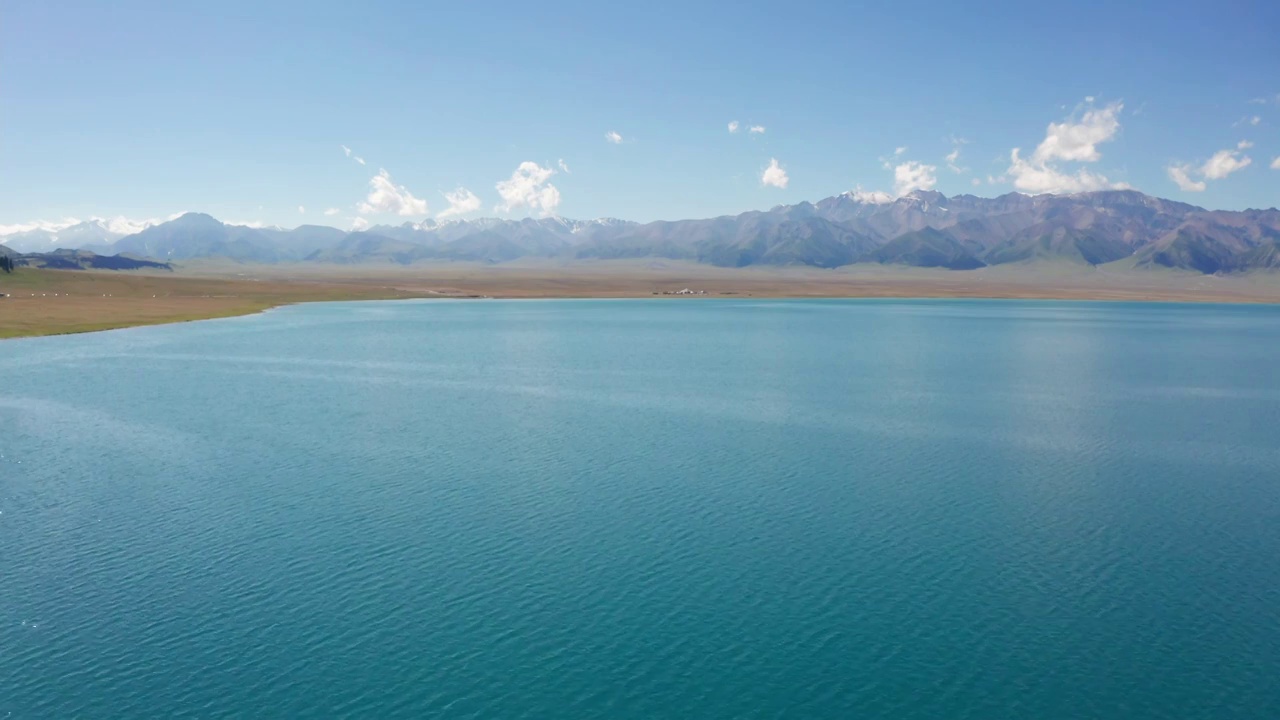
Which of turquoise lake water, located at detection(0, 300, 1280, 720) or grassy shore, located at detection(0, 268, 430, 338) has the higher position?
grassy shore, located at detection(0, 268, 430, 338)

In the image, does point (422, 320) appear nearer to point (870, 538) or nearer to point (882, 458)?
point (882, 458)

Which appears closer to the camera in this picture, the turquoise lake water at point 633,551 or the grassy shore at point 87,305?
the turquoise lake water at point 633,551

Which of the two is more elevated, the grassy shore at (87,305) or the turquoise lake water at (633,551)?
the grassy shore at (87,305)

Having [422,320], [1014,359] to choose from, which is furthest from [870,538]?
[422,320]

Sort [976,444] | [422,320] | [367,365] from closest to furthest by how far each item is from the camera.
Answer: [976,444] < [367,365] < [422,320]

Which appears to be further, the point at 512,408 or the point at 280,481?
the point at 512,408

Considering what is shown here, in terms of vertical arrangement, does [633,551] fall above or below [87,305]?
below

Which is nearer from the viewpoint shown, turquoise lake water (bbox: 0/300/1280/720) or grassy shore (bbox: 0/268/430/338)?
turquoise lake water (bbox: 0/300/1280/720)

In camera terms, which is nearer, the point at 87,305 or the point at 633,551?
the point at 633,551
